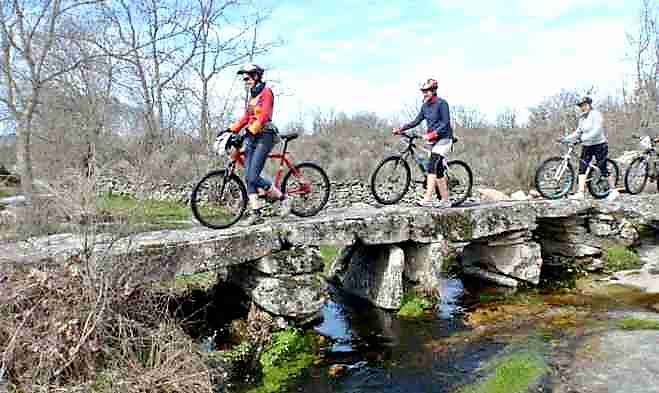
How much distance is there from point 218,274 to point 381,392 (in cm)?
370

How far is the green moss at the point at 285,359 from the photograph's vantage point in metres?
5.57

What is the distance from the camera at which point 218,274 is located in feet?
26.5

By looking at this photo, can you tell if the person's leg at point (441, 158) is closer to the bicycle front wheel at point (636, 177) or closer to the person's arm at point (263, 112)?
the person's arm at point (263, 112)

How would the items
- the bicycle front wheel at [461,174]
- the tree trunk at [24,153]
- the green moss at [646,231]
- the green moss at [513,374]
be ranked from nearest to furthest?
1. the green moss at [513,374]
2. the bicycle front wheel at [461,174]
3. the green moss at [646,231]
4. the tree trunk at [24,153]

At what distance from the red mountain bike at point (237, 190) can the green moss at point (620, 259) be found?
597 centimetres

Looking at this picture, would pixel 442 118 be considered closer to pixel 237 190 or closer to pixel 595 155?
pixel 237 190

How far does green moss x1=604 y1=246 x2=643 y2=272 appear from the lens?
382 inches

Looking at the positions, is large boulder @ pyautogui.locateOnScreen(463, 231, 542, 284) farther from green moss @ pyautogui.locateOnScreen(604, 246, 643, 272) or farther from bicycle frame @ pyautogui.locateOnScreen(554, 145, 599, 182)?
green moss @ pyautogui.locateOnScreen(604, 246, 643, 272)

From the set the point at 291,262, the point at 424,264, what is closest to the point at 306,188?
the point at 291,262

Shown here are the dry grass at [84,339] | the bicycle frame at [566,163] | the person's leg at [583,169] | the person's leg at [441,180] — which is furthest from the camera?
the person's leg at [583,169]

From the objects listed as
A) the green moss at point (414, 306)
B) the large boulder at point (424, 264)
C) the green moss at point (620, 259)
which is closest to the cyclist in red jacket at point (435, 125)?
the large boulder at point (424, 264)

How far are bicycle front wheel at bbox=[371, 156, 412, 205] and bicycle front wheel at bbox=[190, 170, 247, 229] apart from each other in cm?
231

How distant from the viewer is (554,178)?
9680 mm

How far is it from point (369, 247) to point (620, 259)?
16.9ft
